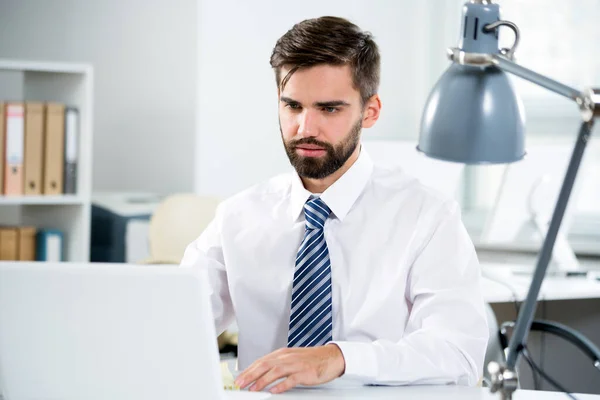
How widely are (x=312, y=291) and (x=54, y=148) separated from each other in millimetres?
1904

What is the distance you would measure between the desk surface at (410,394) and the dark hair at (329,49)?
0.61 meters

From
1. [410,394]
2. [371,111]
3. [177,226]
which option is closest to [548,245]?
[410,394]

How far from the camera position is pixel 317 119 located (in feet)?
5.48

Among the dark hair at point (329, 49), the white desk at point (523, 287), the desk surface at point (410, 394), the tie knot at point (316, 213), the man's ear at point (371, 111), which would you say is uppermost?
the dark hair at point (329, 49)

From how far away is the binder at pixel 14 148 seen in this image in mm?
3172

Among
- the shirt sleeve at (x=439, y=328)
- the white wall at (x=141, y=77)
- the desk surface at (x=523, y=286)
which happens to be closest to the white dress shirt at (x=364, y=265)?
the shirt sleeve at (x=439, y=328)

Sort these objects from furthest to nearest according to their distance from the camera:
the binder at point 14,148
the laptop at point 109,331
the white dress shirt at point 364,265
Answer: the binder at point 14,148 < the white dress shirt at point 364,265 < the laptop at point 109,331

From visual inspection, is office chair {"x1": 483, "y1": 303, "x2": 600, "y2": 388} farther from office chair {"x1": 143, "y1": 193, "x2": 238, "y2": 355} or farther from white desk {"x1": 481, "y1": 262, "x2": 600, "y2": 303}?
office chair {"x1": 143, "y1": 193, "x2": 238, "y2": 355}

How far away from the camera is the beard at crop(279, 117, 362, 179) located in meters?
1.67

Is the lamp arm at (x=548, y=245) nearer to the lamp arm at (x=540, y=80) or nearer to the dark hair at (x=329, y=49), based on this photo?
the lamp arm at (x=540, y=80)

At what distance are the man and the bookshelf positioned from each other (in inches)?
64.1

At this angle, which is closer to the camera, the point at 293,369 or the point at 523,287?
the point at 293,369

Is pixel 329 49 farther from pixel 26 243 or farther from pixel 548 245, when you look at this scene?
pixel 26 243

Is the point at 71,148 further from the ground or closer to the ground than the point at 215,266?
further from the ground
